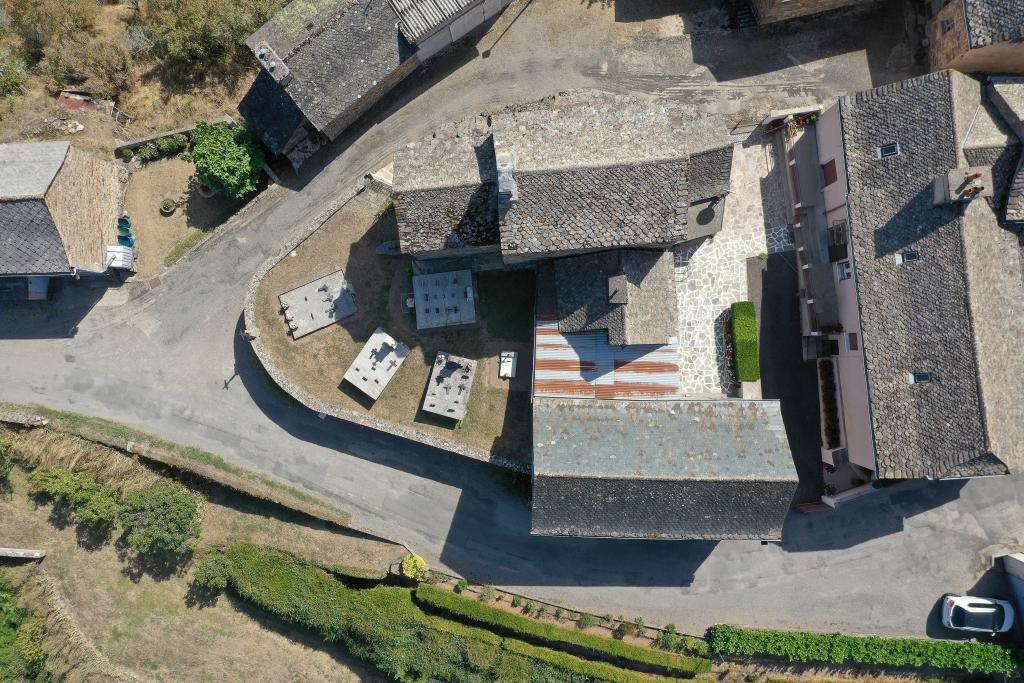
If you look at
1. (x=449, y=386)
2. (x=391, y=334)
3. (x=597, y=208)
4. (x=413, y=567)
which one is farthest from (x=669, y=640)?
(x=597, y=208)

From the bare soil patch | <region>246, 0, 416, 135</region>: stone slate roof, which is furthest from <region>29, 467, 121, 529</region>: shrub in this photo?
<region>246, 0, 416, 135</region>: stone slate roof

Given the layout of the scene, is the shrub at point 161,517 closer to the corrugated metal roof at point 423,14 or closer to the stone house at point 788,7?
the corrugated metal roof at point 423,14

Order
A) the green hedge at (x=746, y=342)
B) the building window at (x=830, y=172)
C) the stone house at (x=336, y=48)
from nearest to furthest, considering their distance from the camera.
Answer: the stone house at (x=336, y=48) < the building window at (x=830, y=172) < the green hedge at (x=746, y=342)

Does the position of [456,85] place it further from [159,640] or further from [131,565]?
[159,640]

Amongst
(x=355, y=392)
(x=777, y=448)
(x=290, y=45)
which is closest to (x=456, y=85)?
(x=290, y=45)

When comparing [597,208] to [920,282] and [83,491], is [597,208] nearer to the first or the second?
[920,282]

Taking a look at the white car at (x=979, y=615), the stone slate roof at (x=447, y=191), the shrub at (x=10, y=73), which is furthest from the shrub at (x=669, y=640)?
the shrub at (x=10, y=73)
